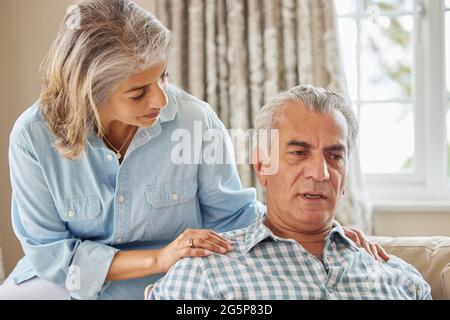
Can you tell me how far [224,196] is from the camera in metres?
1.55

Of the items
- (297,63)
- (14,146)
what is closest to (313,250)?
(14,146)

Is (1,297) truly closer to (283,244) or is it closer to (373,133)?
(283,244)

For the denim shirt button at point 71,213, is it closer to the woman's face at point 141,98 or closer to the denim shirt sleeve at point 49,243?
the denim shirt sleeve at point 49,243

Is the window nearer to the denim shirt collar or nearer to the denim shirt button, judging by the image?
the denim shirt collar

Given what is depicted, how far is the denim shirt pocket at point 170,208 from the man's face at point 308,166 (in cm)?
22

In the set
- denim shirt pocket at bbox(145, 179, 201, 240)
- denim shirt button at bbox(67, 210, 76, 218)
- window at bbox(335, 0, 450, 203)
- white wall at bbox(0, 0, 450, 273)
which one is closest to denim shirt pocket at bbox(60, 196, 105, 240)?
denim shirt button at bbox(67, 210, 76, 218)

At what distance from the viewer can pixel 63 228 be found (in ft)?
4.89

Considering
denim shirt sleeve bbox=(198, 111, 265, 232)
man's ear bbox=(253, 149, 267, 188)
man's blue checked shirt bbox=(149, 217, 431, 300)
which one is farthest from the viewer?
denim shirt sleeve bbox=(198, 111, 265, 232)

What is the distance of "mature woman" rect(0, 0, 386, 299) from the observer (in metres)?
1.37

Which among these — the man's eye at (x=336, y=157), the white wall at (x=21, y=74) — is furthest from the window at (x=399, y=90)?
the man's eye at (x=336, y=157)

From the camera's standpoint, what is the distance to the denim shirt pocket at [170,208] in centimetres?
149

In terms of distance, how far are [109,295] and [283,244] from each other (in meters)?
0.38

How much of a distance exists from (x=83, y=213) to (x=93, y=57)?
0.32m

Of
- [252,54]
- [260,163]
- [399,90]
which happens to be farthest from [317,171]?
[399,90]
